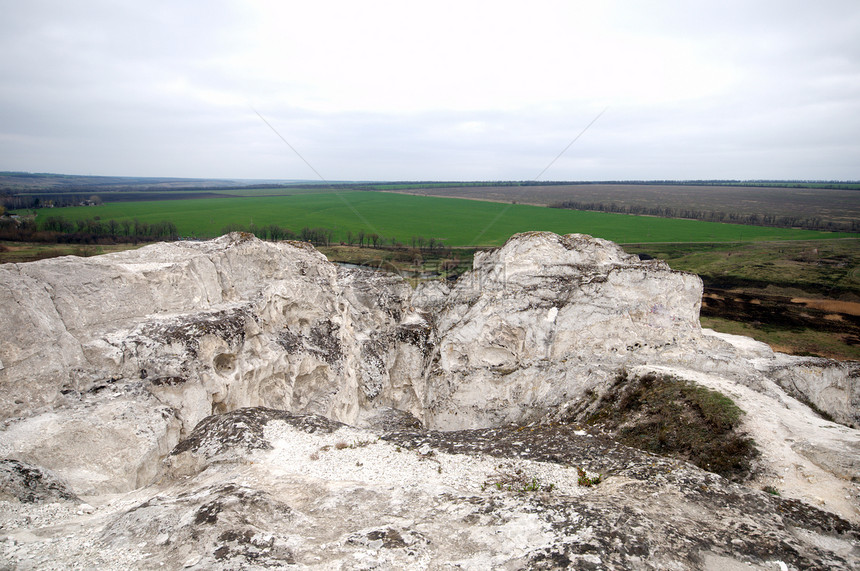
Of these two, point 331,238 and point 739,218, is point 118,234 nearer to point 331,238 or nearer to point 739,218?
point 331,238

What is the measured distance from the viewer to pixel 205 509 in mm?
8156

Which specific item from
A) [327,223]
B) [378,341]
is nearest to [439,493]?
[378,341]

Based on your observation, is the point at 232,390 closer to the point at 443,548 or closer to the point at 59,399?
the point at 59,399

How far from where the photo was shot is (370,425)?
2091 cm

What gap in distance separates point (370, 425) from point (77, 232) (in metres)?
65.3

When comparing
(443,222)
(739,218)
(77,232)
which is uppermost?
(739,218)

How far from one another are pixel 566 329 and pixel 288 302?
1240 cm

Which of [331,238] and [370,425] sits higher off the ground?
[331,238]

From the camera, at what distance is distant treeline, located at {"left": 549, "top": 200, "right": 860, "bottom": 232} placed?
344 ft

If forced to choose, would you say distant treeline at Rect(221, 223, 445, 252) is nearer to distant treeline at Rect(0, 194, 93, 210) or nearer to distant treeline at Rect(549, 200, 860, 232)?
distant treeline at Rect(0, 194, 93, 210)

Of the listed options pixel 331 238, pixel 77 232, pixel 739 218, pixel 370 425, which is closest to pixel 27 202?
pixel 77 232

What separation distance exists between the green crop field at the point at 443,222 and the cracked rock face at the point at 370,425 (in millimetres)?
64577

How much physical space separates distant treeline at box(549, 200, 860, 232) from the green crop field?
21.7 ft

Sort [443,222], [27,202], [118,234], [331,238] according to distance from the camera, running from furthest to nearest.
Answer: [443,222] < [27,202] < [331,238] < [118,234]
